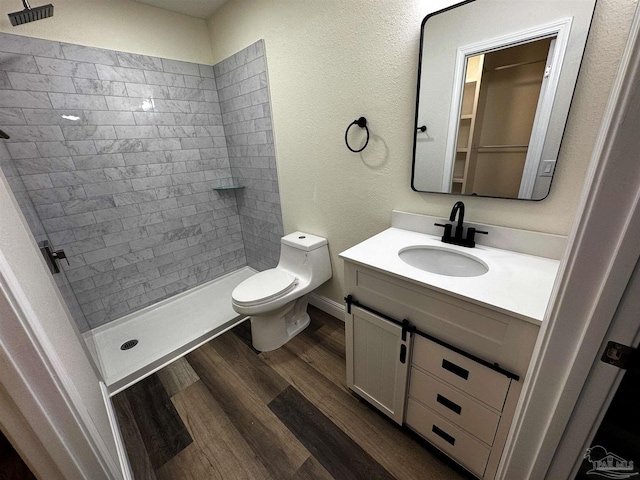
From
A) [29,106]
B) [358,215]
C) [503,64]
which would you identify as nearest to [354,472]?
[358,215]

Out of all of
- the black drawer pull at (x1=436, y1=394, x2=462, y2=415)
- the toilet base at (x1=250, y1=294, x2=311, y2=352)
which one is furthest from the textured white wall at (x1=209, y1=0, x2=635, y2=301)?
the black drawer pull at (x1=436, y1=394, x2=462, y2=415)

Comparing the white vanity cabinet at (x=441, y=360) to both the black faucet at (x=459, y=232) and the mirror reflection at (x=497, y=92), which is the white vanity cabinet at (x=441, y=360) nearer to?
the black faucet at (x=459, y=232)

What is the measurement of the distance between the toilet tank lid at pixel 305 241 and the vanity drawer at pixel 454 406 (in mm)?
1023

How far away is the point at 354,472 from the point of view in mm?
1079

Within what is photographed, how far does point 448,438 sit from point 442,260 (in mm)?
742

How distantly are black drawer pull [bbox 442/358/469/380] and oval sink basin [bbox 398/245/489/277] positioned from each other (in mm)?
419

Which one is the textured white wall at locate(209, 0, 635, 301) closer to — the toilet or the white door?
the toilet

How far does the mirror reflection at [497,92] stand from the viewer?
35.5 inches

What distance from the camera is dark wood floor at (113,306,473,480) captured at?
111 centimetres

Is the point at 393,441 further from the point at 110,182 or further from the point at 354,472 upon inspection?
the point at 110,182

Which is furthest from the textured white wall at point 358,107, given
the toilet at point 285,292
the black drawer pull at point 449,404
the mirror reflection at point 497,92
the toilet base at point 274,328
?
the black drawer pull at point 449,404

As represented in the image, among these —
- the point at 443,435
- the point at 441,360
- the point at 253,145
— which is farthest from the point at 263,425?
the point at 253,145

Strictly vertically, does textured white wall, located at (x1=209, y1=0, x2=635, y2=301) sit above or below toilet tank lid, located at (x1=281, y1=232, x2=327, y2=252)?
above
